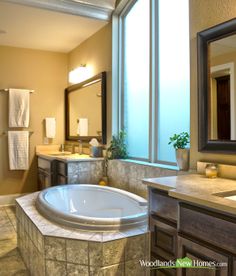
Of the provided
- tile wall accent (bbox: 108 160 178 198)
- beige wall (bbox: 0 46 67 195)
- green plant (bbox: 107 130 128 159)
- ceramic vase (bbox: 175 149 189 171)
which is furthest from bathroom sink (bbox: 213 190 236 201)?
Result: beige wall (bbox: 0 46 67 195)

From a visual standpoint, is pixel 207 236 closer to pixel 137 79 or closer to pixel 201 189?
pixel 201 189

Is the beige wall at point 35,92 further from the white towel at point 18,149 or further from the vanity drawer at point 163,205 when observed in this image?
the vanity drawer at point 163,205

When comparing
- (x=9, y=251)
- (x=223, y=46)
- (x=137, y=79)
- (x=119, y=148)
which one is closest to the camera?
(x=223, y=46)

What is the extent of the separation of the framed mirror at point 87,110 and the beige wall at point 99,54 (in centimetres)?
10

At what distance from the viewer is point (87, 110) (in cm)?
427

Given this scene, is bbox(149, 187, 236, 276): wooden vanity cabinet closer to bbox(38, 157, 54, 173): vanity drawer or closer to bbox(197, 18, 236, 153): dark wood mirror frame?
bbox(197, 18, 236, 153): dark wood mirror frame

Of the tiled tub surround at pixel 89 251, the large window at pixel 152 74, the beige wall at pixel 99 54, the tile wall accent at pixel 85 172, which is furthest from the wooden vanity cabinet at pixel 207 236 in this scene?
the beige wall at pixel 99 54

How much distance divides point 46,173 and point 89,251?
2.44 meters

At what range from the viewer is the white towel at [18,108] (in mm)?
4473

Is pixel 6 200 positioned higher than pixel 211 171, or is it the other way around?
pixel 211 171

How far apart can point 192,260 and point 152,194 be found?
0.45 meters

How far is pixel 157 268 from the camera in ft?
5.32

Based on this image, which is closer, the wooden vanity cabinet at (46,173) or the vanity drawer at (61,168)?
the vanity drawer at (61,168)

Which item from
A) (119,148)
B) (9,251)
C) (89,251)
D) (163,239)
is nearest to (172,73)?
(119,148)
